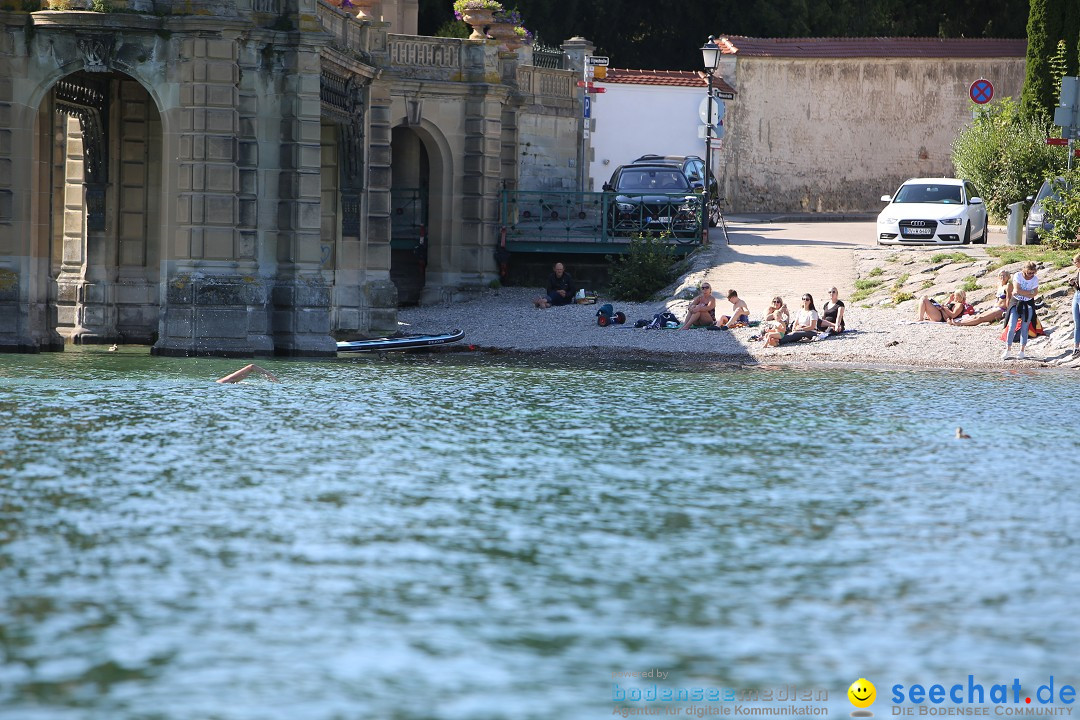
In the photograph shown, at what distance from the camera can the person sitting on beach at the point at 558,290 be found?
106ft

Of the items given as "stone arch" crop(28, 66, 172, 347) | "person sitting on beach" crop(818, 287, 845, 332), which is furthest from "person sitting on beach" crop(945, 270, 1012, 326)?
"stone arch" crop(28, 66, 172, 347)

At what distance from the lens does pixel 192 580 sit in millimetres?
9680

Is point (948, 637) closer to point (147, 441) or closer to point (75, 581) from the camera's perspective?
point (75, 581)

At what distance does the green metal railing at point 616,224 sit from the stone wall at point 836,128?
13.0 metres

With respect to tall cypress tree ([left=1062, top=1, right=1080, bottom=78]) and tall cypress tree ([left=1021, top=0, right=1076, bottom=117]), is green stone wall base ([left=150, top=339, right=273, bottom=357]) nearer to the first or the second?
tall cypress tree ([left=1021, top=0, right=1076, bottom=117])

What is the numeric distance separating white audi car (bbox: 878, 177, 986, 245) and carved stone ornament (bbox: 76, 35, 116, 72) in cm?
1793

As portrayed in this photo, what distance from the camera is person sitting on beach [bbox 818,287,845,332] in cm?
2747

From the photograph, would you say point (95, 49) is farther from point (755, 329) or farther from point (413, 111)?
point (755, 329)

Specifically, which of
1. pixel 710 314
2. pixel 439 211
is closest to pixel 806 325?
pixel 710 314

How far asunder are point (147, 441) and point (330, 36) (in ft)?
35.4

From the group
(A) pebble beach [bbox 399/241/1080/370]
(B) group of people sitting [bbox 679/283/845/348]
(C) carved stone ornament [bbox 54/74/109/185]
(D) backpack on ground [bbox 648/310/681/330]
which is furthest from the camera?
(D) backpack on ground [bbox 648/310/681/330]

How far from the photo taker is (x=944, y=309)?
92.2 feet

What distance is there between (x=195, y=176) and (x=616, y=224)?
44.2ft

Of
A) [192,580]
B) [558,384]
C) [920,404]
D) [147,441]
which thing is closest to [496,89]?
[558,384]
